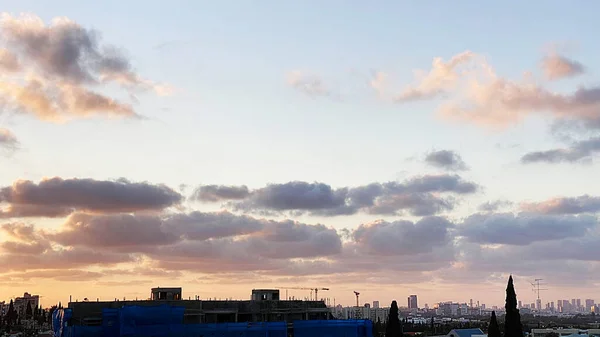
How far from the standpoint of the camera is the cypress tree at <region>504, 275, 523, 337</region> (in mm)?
101625

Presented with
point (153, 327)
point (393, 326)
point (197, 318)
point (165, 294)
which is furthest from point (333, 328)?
point (153, 327)

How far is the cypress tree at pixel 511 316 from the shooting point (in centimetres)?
10162

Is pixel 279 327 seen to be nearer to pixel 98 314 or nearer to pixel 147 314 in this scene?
pixel 147 314

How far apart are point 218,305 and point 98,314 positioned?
1669 cm

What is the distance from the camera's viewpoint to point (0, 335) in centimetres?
15762

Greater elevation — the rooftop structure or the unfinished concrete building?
the rooftop structure

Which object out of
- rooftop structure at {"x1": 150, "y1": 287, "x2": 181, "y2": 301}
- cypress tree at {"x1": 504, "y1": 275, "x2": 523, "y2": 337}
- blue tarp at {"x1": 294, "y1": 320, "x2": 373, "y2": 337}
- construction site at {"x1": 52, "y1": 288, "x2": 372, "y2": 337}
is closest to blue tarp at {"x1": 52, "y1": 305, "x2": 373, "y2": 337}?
construction site at {"x1": 52, "y1": 288, "x2": 372, "y2": 337}

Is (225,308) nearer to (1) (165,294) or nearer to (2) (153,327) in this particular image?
(1) (165,294)

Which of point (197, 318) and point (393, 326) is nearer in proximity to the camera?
point (197, 318)

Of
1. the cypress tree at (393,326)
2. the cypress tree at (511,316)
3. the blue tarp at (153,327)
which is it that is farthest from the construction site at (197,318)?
the cypress tree at (511,316)

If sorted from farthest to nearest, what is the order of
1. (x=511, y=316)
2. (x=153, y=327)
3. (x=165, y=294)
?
(x=165, y=294) < (x=511, y=316) < (x=153, y=327)

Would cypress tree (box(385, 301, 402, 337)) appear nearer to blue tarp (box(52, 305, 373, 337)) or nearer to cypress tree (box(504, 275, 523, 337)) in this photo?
cypress tree (box(504, 275, 523, 337))

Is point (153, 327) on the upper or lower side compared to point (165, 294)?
lower

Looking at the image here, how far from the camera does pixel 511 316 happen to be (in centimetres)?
10281
